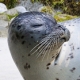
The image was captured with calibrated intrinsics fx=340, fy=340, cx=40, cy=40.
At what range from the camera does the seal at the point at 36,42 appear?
2822mm

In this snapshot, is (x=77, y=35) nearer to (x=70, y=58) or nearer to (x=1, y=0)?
(x=70, y=58)

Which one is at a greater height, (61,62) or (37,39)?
(37,39)

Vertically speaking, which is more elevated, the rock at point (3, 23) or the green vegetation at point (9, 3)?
the green vegetation at point (9, 3)

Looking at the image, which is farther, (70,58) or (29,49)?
(70,58)

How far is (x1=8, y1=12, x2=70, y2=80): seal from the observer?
9.26 feet

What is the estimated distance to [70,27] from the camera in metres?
3.35

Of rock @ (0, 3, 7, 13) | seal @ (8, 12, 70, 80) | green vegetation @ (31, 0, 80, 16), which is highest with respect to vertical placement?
seal @ (8, 12, 70, 80)

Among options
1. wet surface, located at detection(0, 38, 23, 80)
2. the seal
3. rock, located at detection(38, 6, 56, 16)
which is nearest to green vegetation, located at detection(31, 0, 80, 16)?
rock, located at detection(38, 6, 56, 16)

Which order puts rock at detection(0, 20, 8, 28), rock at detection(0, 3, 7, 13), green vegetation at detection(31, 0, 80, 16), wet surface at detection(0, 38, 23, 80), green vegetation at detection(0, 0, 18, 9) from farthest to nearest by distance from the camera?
green vegetation at detection(31, 0, 80, 16), green vegetation at detection(0, 0, 18, 9), rock at detection(0, 3, 7, 13), rock at detection(0, 20, 8, 28), wet surface at detection(0, 38, 23, 80)

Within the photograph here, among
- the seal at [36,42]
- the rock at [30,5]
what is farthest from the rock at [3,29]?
the seal at [36,42]

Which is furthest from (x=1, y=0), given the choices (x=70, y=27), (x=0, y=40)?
(x=70, y=27)

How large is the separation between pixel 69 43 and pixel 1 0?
29.4 ft

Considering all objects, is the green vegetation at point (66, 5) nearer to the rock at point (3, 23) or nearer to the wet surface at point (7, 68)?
the rock at point (3, 23)

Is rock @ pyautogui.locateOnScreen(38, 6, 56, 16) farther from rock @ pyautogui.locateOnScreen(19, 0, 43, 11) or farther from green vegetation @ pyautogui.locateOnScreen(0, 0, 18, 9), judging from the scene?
green vegetation @ pyautogui.locateOnScreen(0, 0, 18, 9)
